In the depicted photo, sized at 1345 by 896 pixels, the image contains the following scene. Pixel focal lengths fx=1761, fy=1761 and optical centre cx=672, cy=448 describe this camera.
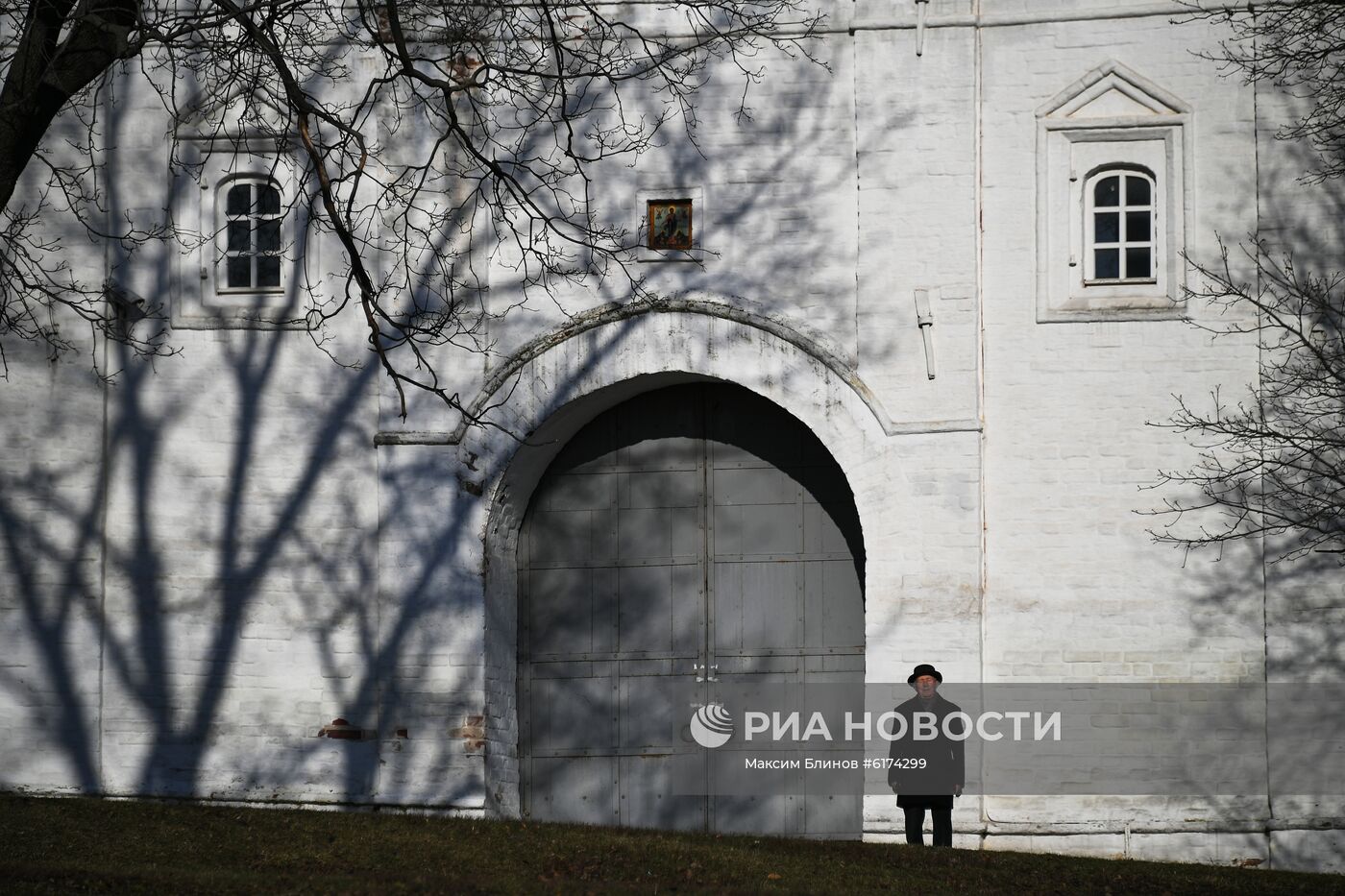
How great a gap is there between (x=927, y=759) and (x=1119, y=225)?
13.9ft

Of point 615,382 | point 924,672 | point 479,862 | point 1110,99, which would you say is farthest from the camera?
point 615,382

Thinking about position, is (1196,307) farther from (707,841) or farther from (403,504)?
(403,504)

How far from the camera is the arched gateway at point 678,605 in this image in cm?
1365

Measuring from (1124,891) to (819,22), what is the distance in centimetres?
666

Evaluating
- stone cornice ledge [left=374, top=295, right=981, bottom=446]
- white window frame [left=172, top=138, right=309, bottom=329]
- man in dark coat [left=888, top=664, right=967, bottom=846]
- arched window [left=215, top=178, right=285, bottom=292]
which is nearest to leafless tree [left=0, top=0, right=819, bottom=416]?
white window frame [left=172, top=138, right=309, bottom=329]

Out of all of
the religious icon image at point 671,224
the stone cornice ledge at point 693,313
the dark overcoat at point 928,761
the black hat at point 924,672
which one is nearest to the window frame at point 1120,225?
the stone cornice ledge at point 693,313

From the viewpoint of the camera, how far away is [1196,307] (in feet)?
42.3

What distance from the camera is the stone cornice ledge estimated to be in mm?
12938

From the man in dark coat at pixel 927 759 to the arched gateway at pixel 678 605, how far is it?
1.09 m

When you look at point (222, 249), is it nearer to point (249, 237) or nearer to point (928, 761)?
point (249, 237)

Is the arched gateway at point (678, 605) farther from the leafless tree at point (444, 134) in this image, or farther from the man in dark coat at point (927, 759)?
the leafless tree at point (444, 134)

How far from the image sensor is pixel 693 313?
13289 millimetres

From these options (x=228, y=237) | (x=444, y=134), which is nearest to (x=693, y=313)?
(x=444, y=134)

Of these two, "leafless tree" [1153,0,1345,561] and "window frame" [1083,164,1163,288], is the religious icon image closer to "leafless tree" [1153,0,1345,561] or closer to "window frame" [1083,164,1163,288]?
"window frame" [1083,164,1163,288]
